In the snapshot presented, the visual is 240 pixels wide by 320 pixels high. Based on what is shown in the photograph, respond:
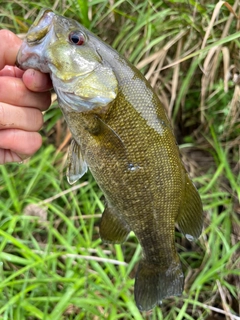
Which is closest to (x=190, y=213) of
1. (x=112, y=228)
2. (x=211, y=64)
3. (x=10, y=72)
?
(x=112, y=228)

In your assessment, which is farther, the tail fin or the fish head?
the tail fin

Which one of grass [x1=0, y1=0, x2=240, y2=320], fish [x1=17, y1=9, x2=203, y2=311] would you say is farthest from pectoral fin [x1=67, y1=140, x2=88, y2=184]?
grass [x1=0, y1=0, x2=240, y2=320]

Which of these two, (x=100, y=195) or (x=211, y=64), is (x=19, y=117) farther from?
(x=211, y=64)

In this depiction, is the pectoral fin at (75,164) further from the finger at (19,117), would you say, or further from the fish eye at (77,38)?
the fish eye at (77,38)

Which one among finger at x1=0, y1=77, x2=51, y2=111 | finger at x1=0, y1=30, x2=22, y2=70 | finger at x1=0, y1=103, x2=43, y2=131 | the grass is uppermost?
finger at x1=0, y1=30, x2=22, y2=70

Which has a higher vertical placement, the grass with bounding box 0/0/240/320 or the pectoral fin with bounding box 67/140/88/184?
the pectoral fin with bounding box 67/140/88/184

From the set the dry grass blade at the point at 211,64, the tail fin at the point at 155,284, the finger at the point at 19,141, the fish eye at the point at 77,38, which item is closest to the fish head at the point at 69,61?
the fish eye at the point at 77,38

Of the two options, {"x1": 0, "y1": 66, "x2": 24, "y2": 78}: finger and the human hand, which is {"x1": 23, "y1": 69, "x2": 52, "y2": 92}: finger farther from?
{"x1": 0, "y1": 66, "x2": 24, "y2": 78}: finger

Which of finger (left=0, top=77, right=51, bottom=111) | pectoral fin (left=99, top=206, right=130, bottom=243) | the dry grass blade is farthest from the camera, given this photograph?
the dry grass blade
